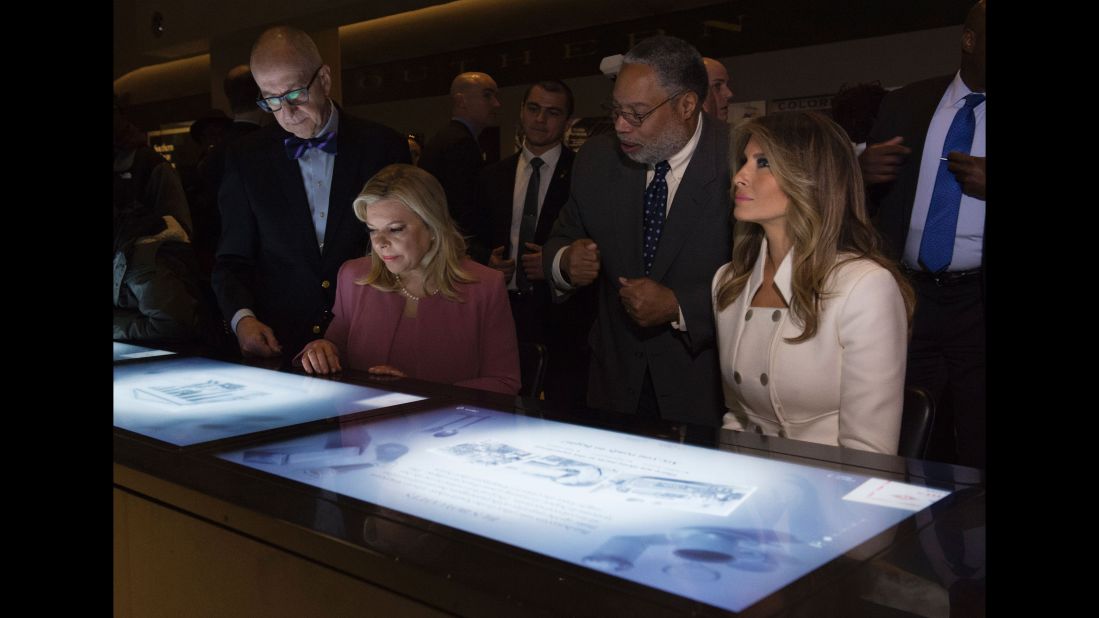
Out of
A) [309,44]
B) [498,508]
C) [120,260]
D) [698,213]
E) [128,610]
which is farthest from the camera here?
[120,260]

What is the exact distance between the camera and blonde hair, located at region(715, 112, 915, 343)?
1978mm

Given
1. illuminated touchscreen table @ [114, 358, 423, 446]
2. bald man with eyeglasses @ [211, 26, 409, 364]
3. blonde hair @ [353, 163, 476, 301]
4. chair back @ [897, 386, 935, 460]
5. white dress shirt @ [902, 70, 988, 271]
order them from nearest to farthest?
illuminated touchscreen table @ [114, 358, 423, 446]
chair back @ [897, 386, 935, 460]
white dress shirt @ [902, 70, 988, 271]
blonde hair @ [353, 163, 476, 301]
bald man with eyeglasses @ [211, 26, 409, 364]

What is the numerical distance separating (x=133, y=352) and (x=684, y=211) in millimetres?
1459

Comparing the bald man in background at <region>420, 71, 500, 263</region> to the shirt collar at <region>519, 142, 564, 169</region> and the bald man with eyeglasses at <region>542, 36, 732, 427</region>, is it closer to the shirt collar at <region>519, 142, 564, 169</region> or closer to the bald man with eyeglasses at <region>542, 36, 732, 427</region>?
the shirt collar at <region>519, 142, 564, 169</region>

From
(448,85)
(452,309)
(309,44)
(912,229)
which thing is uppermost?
(448,85)

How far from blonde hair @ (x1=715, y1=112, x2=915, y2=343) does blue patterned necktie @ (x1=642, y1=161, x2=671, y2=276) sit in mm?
648

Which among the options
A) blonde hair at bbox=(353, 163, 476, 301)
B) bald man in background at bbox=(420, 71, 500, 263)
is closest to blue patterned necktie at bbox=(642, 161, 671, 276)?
blonde hair at bbox=(353, 163, 476, 301)

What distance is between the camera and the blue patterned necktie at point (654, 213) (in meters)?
2.72

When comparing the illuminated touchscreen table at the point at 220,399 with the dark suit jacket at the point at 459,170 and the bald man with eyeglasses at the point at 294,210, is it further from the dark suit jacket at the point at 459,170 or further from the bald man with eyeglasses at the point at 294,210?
the dark suit jacket at the point at 459,170

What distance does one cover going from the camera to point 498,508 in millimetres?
1128

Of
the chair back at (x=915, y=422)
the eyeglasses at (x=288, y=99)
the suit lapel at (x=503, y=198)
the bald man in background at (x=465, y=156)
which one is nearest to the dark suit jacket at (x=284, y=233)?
the eyeglasses at (x=288, y=99)

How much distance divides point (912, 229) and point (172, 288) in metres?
2.19

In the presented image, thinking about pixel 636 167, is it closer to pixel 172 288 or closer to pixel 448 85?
pixel 172 288

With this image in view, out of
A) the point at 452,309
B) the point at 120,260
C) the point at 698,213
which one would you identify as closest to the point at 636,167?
the point at 698,213
